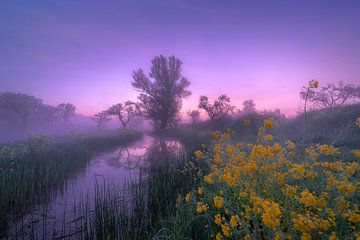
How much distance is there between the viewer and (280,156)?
2.49 metres

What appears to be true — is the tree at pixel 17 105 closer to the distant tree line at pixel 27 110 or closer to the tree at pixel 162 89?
the distant tree line at pixel 27 110

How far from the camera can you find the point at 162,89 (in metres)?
28.0

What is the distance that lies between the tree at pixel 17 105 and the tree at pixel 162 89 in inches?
1002

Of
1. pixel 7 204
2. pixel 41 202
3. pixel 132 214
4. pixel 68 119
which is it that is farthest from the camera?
pixel 68 119

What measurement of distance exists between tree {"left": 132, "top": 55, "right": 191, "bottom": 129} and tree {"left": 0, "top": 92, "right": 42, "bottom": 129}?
2544 centimetres

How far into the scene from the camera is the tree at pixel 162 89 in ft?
91.9

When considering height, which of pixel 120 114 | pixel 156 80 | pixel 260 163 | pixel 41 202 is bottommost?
pixel 41 202

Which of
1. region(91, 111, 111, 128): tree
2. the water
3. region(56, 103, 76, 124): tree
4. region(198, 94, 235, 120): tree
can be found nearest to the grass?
the water

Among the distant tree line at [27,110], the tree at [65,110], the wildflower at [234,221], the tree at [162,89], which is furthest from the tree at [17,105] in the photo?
the wildflower at [234,221]

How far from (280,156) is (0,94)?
47951 millimetres

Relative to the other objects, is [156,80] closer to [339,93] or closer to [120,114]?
[120,114]

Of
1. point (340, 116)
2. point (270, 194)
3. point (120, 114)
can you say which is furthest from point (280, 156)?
point (120, 114)

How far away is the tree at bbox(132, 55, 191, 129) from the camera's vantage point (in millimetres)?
28000

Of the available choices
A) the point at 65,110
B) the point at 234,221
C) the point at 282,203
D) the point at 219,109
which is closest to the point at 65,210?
the point at 234,221
